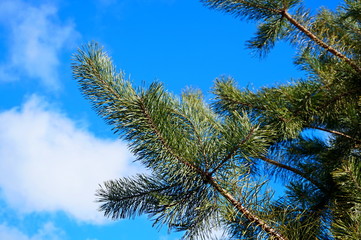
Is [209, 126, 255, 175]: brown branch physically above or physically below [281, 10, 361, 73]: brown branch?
below

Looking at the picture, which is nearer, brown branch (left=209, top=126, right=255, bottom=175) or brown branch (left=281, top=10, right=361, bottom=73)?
brown branch (left=209, top=126, right=255, bottom=175)

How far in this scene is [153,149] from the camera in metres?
1.57

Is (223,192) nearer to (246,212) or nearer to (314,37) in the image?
(246,212)

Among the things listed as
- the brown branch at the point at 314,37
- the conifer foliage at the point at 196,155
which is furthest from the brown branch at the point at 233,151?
the brown branch at the point at 314,37

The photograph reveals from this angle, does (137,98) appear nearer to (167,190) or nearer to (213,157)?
(213,157)

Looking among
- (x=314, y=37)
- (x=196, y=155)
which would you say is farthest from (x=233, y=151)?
(x=314, y=37)

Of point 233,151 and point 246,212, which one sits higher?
point 233,151

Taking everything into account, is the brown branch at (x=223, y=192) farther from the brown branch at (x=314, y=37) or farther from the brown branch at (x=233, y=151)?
the brown branch at (x=314, y=37)

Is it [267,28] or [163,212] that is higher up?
[267,28]

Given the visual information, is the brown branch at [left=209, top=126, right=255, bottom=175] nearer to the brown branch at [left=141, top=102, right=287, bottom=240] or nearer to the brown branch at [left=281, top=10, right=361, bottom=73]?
the brown branch at [left=141, top=102, right=287, bottom=240]

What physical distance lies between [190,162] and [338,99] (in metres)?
1.60

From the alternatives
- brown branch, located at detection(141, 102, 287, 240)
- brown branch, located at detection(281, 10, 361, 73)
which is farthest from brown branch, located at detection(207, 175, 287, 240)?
brown branch, located at detection(281, 10, 361, 73)

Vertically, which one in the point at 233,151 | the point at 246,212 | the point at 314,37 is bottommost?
the point at 246,212

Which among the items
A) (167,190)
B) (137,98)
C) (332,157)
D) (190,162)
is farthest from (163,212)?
(332,157)
